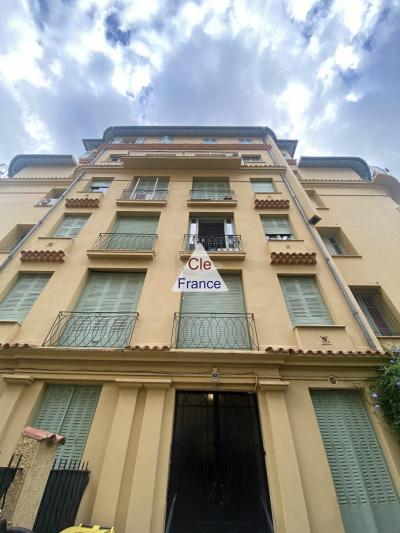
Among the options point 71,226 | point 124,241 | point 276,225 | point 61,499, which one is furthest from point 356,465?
point 71,226

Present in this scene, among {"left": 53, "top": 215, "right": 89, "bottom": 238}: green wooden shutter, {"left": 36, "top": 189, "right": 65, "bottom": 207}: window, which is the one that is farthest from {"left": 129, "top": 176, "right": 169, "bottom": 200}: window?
{"left": 36, "top": 189, "right": 65, "bottom": 207}: window

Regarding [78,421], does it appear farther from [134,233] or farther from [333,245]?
[333,245]

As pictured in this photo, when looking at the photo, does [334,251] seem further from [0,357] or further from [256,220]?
[0,357]

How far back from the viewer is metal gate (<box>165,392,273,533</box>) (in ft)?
Result: 15.8

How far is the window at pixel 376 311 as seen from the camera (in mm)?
7504

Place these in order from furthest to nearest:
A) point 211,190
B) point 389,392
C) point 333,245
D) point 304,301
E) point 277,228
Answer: point 211,190
point 333,245
point 277,228
point 304,301
point 389,392

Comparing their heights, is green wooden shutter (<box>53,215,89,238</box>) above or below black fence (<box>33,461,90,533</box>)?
above

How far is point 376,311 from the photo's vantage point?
8.00m

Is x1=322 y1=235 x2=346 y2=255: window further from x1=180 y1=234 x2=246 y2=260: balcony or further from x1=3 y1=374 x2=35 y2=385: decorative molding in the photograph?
x1=3 y1=374 x2=35 y2=385: decorative molding

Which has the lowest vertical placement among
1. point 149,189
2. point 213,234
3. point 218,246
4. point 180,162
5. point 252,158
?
point 218,246

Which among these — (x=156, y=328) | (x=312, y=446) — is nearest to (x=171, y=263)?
(x=156, y=328)

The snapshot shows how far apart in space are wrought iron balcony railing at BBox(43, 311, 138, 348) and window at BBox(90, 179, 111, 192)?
24.8ft

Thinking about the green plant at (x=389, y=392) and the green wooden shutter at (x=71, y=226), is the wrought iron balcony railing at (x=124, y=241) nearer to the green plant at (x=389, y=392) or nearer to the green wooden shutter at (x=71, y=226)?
the green wooden shutter at (x=71, y=226)

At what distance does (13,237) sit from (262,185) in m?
11.7
